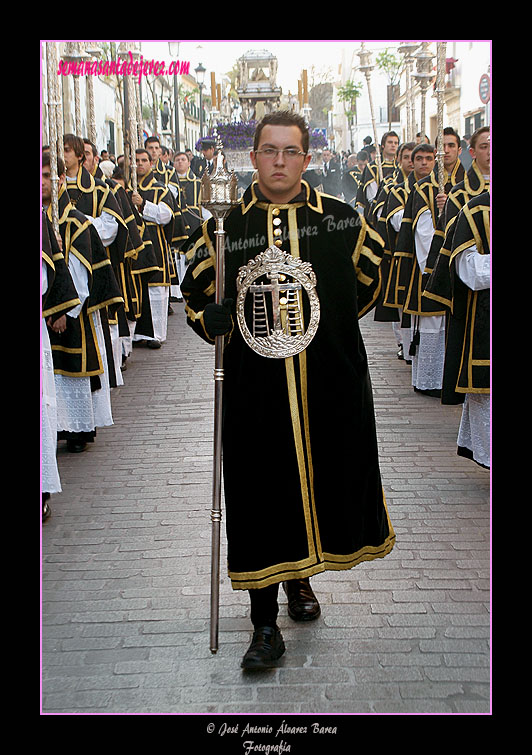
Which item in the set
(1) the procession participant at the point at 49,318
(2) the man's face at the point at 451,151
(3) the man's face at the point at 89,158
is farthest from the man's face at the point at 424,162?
(1) the procession participant at the point at 49,318

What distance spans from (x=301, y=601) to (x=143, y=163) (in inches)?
328

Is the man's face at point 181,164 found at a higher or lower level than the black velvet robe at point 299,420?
higher

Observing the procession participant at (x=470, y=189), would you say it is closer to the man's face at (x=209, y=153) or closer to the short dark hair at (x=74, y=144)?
the short dark hair at (x=74, y=144)

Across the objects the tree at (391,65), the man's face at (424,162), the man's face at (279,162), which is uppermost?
the tree at (391,65)

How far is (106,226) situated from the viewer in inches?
323

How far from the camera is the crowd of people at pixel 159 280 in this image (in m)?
5.50

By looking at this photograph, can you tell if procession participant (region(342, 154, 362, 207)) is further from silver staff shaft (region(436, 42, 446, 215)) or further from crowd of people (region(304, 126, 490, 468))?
silver staff shaft (region(436, 42, 446, 215))

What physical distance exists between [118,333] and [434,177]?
3.28m

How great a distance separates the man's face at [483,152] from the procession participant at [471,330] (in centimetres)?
58

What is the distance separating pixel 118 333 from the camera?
354 inches

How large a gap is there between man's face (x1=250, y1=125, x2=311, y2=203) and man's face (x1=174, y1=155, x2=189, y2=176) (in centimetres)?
1285

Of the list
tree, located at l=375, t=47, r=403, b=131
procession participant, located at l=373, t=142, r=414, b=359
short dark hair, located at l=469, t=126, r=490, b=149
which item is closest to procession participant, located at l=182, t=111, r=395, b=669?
short dark hair, located at l=469, t=126, r=490, b=149

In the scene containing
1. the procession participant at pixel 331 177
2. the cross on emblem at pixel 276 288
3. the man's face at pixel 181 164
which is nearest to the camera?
the cross on emblem at pixel 276 288

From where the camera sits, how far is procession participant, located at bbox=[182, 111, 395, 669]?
3.62m
